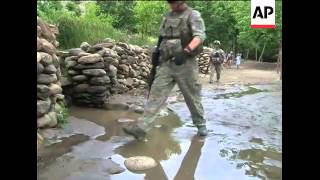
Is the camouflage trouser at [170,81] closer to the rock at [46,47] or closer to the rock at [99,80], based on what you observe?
the rock at [46,47]

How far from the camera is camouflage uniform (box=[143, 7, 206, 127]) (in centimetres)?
559

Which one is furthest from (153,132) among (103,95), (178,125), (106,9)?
(106,9)

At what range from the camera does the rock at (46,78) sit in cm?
604

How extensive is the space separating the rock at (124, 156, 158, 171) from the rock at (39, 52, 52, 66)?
1.98 meters

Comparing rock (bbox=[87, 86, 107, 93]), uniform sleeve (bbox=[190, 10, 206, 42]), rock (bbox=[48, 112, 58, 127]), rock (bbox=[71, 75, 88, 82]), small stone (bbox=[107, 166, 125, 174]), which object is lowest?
small stone (bbox=[107, 166, 125, 174])

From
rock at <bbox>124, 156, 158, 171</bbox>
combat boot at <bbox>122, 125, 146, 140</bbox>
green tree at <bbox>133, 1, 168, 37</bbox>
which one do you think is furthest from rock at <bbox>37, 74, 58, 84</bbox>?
green tree at <bbox>133, 1, 168, 37</bbox>

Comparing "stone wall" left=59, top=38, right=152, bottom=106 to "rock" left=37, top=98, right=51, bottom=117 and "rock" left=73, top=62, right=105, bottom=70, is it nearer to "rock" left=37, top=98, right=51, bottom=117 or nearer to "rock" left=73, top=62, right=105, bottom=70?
"rock" left=73, top=62, right=105, bottom=70

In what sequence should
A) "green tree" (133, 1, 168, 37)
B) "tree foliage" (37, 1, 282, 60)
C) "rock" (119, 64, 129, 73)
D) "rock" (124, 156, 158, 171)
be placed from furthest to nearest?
"green tree" (133, 1, 168, 37) → "tree foliage" (37, 1, 282, 60) → "rock" (119, 64, 129, 73) → "rock" (124, 156, 158, 171)

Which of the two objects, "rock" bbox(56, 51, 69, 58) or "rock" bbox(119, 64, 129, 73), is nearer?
"rock" bbox(56, 51, 69, 58)

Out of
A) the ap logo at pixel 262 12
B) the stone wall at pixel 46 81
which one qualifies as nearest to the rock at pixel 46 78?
the stone wall at pixel 46 81

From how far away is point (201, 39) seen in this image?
18.1 ft

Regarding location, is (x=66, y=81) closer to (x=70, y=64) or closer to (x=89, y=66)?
(x=70, y=64)
